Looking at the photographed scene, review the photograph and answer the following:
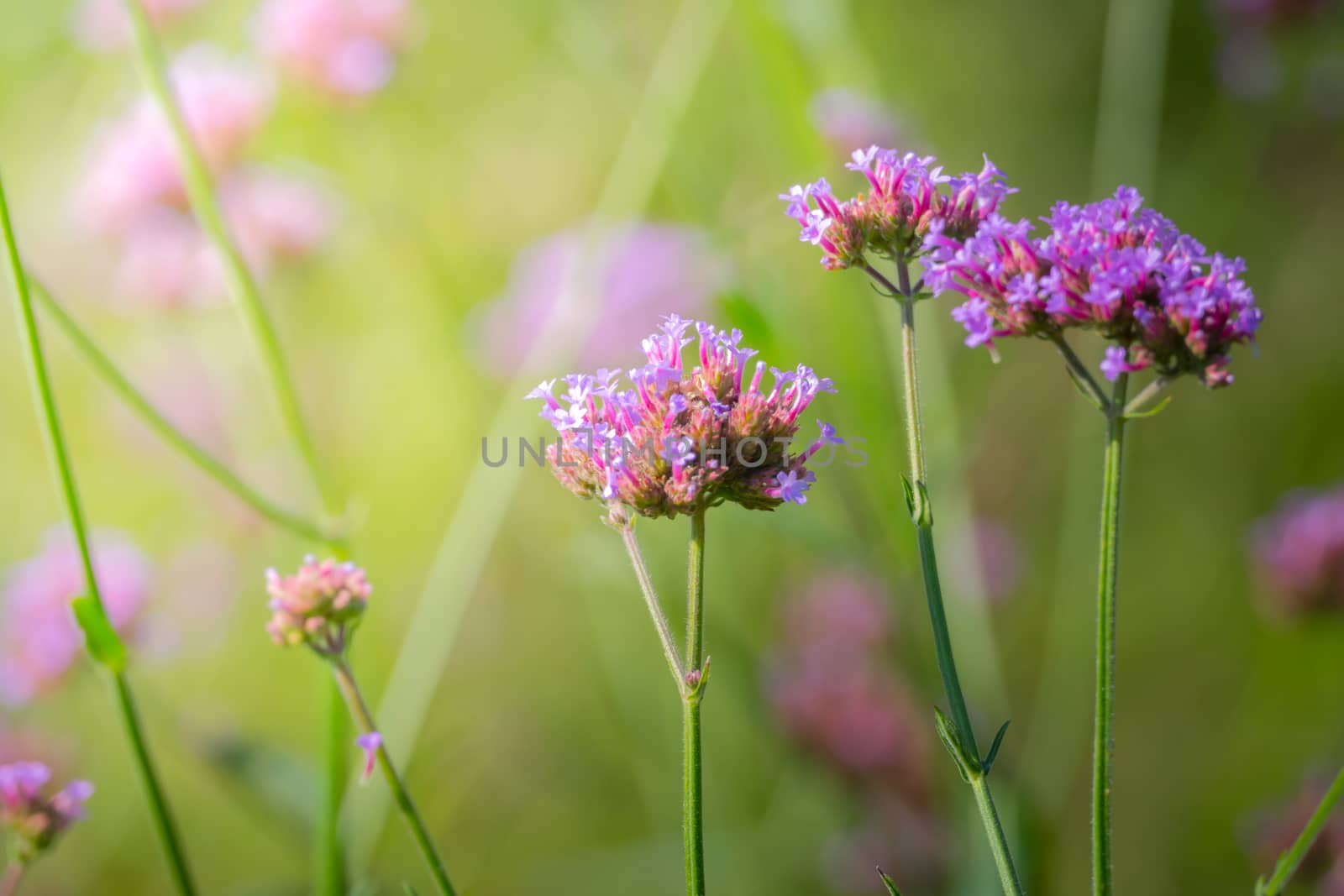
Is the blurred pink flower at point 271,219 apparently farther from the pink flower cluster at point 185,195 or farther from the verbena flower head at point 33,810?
the verbena flower head at point 33,810

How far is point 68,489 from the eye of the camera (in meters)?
0.71

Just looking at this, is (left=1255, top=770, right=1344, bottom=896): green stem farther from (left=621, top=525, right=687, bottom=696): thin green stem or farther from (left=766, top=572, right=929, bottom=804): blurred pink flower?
(left=766, top=572, right=929, bottom=804): blurred pink flower

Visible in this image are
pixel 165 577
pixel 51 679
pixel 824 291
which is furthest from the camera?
pixel 165 577

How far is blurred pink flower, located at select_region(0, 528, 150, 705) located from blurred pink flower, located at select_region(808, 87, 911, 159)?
1345 millimetres

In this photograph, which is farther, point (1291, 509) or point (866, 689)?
point (1291, 509)

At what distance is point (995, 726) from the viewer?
1.43 m

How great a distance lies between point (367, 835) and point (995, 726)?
93cm

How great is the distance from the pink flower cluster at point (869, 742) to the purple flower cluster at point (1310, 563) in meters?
0.67

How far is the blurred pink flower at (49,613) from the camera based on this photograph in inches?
52.9

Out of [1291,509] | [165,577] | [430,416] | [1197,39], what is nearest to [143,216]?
[165,577]

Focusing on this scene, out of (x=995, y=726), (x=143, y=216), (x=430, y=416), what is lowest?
(x=995, y=726)

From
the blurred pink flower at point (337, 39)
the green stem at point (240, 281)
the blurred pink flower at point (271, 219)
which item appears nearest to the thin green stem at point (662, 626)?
the green stem at point (240, 281)

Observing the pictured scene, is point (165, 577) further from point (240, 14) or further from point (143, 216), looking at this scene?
point (240, 14)

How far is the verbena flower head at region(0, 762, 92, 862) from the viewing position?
0.73 metres
